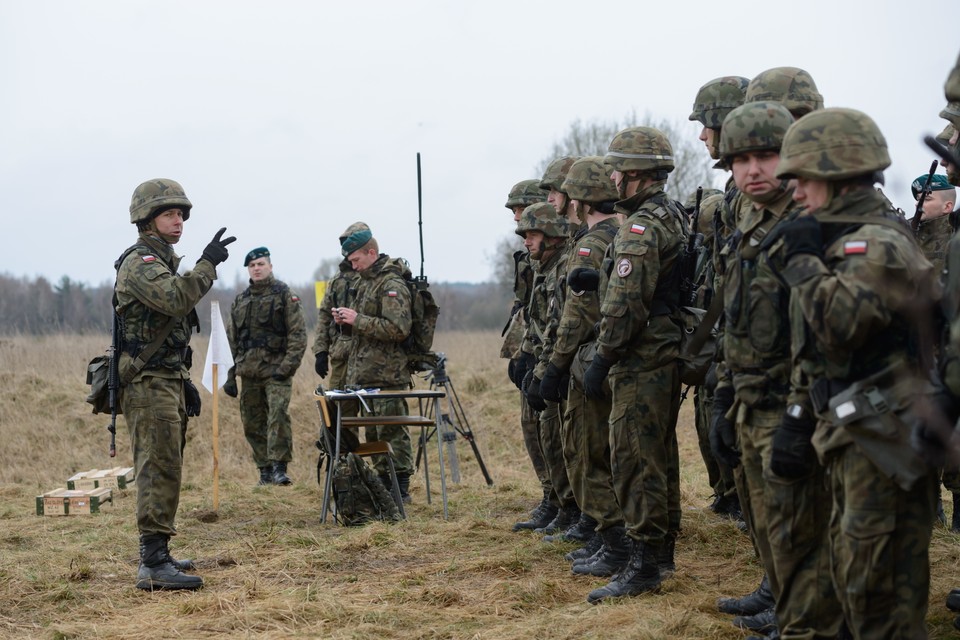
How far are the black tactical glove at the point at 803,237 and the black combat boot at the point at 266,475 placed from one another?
346 inches

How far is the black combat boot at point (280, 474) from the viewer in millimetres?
11586

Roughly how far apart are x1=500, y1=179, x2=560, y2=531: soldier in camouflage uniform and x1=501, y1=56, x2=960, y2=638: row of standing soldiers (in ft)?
5.69

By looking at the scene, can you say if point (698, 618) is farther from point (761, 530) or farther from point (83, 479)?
point (83, 479)

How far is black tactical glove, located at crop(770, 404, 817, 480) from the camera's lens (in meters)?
3.90

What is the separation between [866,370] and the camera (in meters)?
3.64

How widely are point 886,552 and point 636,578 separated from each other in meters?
2.37

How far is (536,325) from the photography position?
7910 millimetres

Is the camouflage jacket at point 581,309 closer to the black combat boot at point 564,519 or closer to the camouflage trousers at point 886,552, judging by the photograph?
the black combat boot at point 564,519

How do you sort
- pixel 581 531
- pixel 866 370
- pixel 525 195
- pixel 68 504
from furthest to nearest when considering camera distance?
pixel 68 504
pixel 525 195
pixel 581 531
pixel 866 370

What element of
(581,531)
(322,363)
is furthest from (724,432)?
(322,363)

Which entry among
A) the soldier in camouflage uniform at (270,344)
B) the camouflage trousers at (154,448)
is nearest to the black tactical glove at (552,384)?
the camouflage trousers at (154,448)

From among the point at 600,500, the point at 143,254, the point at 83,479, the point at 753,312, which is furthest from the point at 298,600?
the point at 83,479

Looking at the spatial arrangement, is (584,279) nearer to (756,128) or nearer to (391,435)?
(756,128)

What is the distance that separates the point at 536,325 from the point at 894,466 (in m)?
4.60
